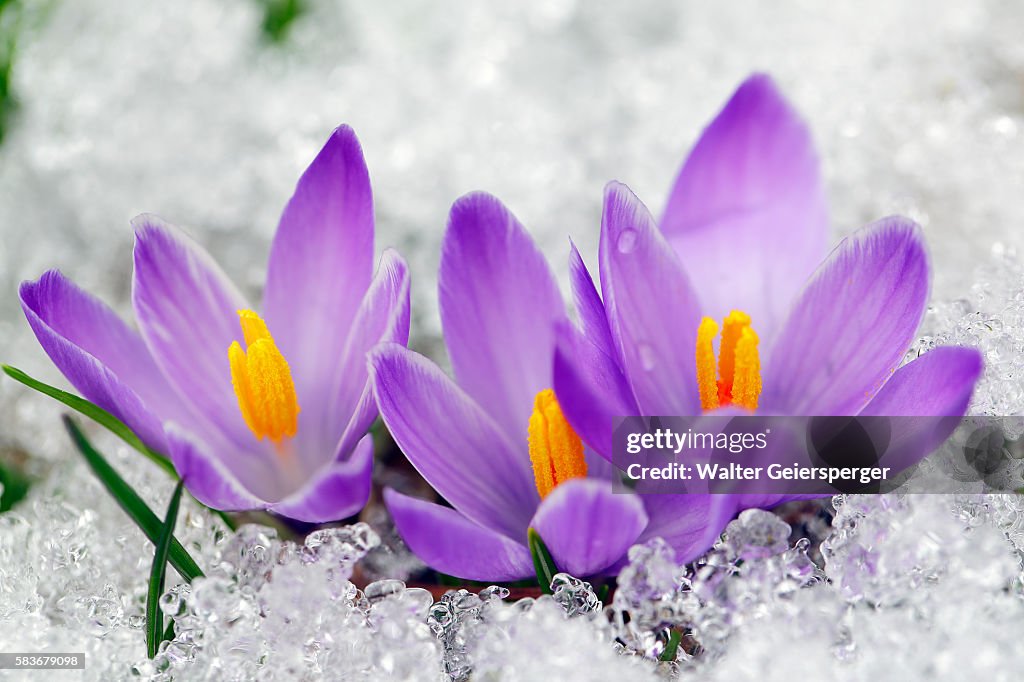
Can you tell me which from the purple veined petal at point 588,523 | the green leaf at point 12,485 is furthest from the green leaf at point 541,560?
the green leaf at point 12,485

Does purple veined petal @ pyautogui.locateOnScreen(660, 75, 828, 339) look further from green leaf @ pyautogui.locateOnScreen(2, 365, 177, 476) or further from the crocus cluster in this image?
green leaf @ pyautogui.locateOnScreen(2, 365, 177, 476)

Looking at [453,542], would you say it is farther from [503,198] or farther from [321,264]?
[503,198]

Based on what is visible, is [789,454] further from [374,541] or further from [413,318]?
[413,318]

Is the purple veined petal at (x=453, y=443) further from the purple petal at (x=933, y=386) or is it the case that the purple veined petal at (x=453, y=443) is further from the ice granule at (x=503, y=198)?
the purple petal at (x=933, y=386)

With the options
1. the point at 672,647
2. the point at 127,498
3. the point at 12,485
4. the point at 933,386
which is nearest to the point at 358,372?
the point at 127,498

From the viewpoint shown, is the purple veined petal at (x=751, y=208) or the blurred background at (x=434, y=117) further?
the blurred background at (x=434, y=117)

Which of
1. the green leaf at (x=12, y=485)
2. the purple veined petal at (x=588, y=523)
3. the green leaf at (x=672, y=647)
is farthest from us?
the green leaf at (x=12, y=485)

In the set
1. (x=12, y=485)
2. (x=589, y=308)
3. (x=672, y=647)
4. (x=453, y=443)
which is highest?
(x=589, y=308)

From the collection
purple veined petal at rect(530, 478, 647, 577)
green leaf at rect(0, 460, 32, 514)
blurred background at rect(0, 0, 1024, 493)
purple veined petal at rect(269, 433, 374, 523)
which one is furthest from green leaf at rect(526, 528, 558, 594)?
green leaf at rect(0, 460, 32, 514)
